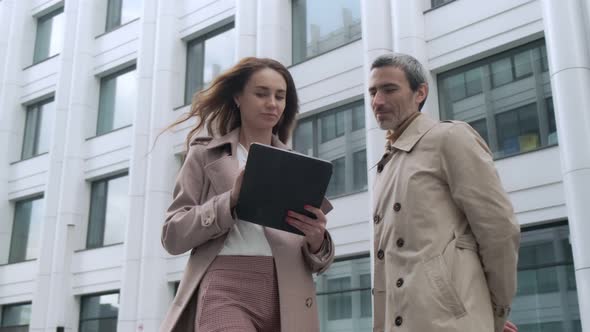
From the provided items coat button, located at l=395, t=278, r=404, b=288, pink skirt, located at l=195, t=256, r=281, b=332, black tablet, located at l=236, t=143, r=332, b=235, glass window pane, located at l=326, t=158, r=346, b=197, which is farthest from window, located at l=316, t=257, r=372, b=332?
coat button, located at l=395, t=278, r=404, b=288

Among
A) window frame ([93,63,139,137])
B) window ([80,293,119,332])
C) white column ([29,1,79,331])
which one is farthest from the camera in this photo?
window frame ([93,63,139,137])

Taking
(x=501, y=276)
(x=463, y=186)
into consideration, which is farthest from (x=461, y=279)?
(x=463, y=186)

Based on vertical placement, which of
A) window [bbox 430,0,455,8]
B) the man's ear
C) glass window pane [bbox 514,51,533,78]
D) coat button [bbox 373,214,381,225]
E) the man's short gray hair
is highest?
window [bbox 430,0,455,8]

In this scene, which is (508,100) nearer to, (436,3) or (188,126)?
(436,3)

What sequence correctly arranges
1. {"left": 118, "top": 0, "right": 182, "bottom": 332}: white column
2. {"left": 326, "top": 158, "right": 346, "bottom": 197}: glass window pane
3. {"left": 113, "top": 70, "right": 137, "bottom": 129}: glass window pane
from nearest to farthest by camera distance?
{"left": 326, "top": 158, "right": 346, "bottom": 197}: glass window pane → {"left": 118, "top": 0, "right": 182, "bottom": 332}: white column → {"left": 113, "top": 70, "right": 137, "bottom": 129}: glass window pane

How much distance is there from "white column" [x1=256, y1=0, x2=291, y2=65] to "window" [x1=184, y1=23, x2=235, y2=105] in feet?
6.55

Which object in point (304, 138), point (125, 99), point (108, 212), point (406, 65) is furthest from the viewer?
point (125, 99)

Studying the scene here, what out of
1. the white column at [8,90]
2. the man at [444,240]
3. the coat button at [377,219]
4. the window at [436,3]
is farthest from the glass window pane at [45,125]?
the man at [444,240]

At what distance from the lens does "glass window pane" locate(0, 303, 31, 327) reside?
21.4 m

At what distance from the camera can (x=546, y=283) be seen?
36.7 feet

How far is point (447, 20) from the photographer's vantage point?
13242 millimetres

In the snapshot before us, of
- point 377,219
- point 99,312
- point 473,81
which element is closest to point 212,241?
point 377,219

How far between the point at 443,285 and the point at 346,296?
11.5 metres

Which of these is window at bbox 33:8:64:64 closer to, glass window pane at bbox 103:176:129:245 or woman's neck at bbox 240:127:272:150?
glass window pane at bbox 103:176:129:245
